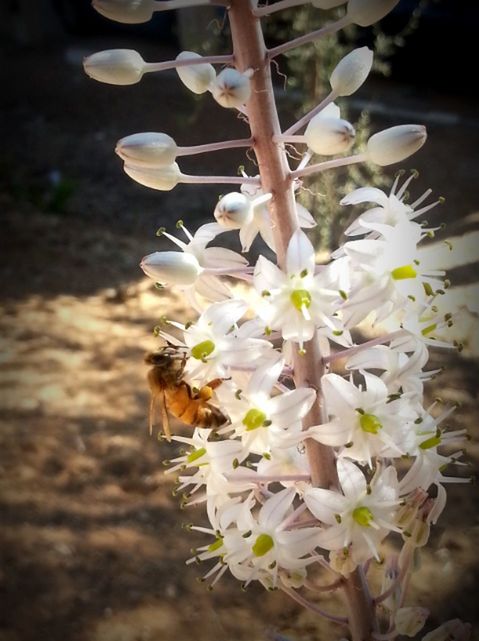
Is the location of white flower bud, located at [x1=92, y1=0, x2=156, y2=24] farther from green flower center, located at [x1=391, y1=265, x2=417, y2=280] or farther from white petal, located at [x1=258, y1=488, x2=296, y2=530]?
white petal, located at [x1=258, y1=488, x2=296, y2=530]

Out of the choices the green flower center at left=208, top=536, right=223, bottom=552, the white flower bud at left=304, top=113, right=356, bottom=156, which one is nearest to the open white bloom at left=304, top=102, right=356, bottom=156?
the white flower bud at left=304, top=113, right=356, bottom=156

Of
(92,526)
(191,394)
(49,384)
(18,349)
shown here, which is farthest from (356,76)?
(18,349)

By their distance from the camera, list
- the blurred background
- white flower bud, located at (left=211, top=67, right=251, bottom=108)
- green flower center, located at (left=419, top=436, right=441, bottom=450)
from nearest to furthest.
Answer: white flower bud, located at (left=211, top=67, right=251, bottom=108)
green flower center, located at (left=419, top=436, right=441, bottom=450)
the blurred background

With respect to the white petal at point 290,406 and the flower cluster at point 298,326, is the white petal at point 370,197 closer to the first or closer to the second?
the flower cluster at point 298,326

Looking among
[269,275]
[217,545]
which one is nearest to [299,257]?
[269,275]

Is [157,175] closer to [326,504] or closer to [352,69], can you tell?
[352,69]

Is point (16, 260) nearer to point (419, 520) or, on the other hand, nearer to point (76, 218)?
point (76, 218)

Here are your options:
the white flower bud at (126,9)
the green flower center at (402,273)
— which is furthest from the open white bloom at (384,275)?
the white flower bud at (126,9)
